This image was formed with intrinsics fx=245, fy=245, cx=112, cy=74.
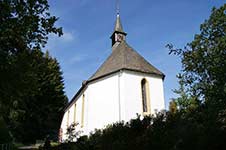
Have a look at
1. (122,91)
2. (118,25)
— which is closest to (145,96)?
(122,91)

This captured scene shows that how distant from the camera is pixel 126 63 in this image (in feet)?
81.5

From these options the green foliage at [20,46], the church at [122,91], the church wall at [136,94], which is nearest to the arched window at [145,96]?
the church at [122,91]

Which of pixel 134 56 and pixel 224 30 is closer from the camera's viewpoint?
pixel 224 30

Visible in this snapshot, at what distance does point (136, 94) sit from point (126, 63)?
134 inches

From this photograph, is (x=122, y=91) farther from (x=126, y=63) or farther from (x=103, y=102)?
(x=126, y=63)

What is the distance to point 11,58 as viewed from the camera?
9250mm

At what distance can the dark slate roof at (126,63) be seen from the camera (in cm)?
2467

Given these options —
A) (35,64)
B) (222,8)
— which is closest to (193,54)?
(222,8)

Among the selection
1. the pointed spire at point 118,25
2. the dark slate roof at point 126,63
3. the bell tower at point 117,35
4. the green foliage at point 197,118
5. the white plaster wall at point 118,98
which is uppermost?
the pointed spire at point 118,25

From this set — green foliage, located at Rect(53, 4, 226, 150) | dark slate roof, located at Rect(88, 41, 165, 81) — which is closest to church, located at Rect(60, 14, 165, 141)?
dark slate roof, located at Rect(88, 41, 165, 81)

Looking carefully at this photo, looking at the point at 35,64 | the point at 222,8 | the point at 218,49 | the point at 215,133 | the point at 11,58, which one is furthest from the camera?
the point at 222,8

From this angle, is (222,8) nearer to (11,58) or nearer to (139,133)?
(139,133)

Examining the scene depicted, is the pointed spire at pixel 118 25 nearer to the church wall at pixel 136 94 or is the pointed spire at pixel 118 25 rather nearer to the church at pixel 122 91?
the church at pixel 122 91

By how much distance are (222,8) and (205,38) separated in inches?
86.4
